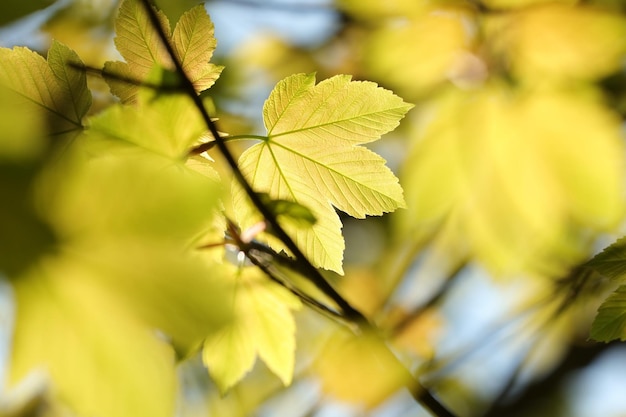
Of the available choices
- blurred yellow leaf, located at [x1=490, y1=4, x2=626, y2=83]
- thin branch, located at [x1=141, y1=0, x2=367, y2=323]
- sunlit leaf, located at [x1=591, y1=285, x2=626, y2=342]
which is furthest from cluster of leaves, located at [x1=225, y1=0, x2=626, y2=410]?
thin branch, located at [x1=141, y1=0, x2=367, y2=323]

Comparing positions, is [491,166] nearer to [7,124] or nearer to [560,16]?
[560,16]

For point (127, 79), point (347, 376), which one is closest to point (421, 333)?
point (347, 376)

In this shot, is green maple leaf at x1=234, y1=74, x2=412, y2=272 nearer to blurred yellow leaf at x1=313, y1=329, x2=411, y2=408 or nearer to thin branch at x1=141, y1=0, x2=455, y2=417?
thin branch at x1=141, y1=0, x2=455, y2=417

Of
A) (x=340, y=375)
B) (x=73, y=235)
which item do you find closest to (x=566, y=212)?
(x=340, y=375)

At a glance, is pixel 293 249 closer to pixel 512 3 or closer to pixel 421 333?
pixel 512 3

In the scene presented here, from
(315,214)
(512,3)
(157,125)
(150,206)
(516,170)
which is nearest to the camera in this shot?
(150,206)

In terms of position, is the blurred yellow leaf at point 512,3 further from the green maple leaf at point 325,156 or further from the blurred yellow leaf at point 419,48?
the green maple leaf at point 325,156

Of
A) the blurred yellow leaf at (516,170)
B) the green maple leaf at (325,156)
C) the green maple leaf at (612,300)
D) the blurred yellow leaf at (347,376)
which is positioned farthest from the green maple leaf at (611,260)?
the blurred yellow leaf at (347,376)
